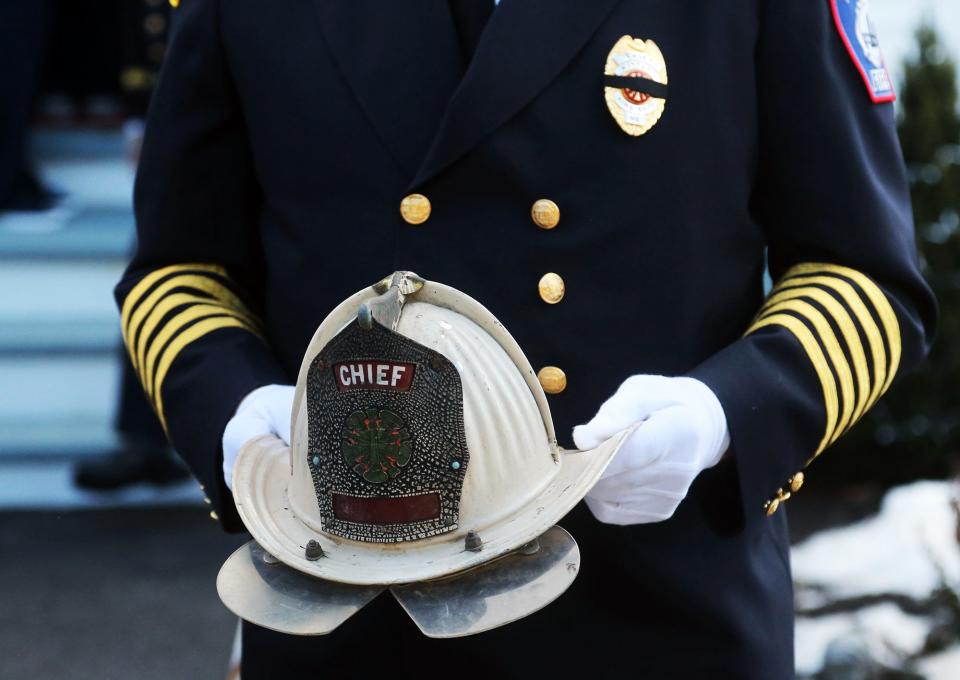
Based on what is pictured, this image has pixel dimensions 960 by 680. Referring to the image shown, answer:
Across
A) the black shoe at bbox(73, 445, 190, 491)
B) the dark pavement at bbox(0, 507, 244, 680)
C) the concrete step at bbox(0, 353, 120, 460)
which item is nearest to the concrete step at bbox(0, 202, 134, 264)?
the concrete step at bbox(0, 353, 120, 460)

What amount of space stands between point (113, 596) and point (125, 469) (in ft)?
2.61

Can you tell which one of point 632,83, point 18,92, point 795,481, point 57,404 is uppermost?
point 632,83

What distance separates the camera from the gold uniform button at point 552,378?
162 centimetres

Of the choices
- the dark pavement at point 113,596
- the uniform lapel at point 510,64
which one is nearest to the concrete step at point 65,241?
the dark pavement at point 113,596

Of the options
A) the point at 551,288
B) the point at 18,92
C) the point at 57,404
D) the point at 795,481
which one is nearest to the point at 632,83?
the point at 551,288

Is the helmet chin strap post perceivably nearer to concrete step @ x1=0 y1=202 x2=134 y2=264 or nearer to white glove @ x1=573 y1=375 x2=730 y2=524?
white glove @ x1=573 y1=375 x2=730 y2=524

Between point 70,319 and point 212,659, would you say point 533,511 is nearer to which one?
point 212,659

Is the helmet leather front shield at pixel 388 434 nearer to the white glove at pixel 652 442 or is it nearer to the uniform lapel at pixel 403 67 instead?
the white glove at pixel 652 442

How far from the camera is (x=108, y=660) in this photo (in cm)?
417

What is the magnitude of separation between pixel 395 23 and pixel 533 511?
2.20ft

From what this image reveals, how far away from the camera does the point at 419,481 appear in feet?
4.41

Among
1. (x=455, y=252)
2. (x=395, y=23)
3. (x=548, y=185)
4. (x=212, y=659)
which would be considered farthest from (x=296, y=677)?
(x=212, y=659)

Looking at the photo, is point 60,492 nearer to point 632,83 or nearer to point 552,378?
point 552,378

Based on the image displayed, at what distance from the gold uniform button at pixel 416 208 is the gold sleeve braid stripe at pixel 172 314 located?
1.05 ft
